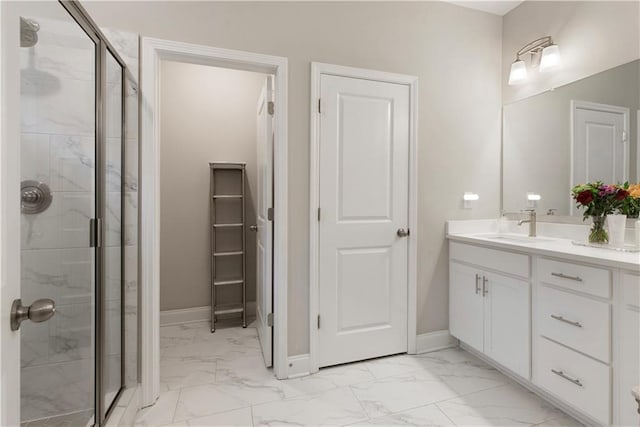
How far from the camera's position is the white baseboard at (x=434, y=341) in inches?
93.7

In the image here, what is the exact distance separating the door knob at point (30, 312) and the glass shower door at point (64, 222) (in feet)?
2.71

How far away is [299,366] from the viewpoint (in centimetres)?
205

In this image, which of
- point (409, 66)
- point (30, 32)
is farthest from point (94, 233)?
point (409, 66)

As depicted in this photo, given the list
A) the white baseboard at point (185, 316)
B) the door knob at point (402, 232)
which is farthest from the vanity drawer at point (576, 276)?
the white baseboard at point (185, 316)

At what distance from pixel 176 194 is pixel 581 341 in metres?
3.19

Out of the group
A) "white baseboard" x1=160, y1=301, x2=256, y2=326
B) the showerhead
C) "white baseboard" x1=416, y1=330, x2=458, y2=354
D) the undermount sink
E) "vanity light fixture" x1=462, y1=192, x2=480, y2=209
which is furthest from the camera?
"white baseboard" x1=160, y1=301, x2=256, y2=326

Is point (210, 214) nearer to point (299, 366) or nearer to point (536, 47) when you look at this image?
point (299, 366)

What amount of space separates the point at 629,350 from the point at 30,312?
214 centimetres

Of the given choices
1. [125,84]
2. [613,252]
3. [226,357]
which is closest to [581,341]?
[613,252]

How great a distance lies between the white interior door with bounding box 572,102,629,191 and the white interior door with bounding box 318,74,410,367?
1.15 metres

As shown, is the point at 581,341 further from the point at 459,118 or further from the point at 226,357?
the point at 226,357

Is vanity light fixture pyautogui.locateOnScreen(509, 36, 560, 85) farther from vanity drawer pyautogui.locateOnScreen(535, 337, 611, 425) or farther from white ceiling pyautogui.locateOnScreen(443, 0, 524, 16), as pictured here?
vanity drawer pyautogui.locateOnScreen(535, 337, 611, 425)

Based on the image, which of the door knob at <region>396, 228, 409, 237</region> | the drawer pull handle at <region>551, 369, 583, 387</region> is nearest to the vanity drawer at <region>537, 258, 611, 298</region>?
the drawer pull handle at <region>551, 369, 583, 387</region>

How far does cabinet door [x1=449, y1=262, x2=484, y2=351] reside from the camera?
85.3 inches
